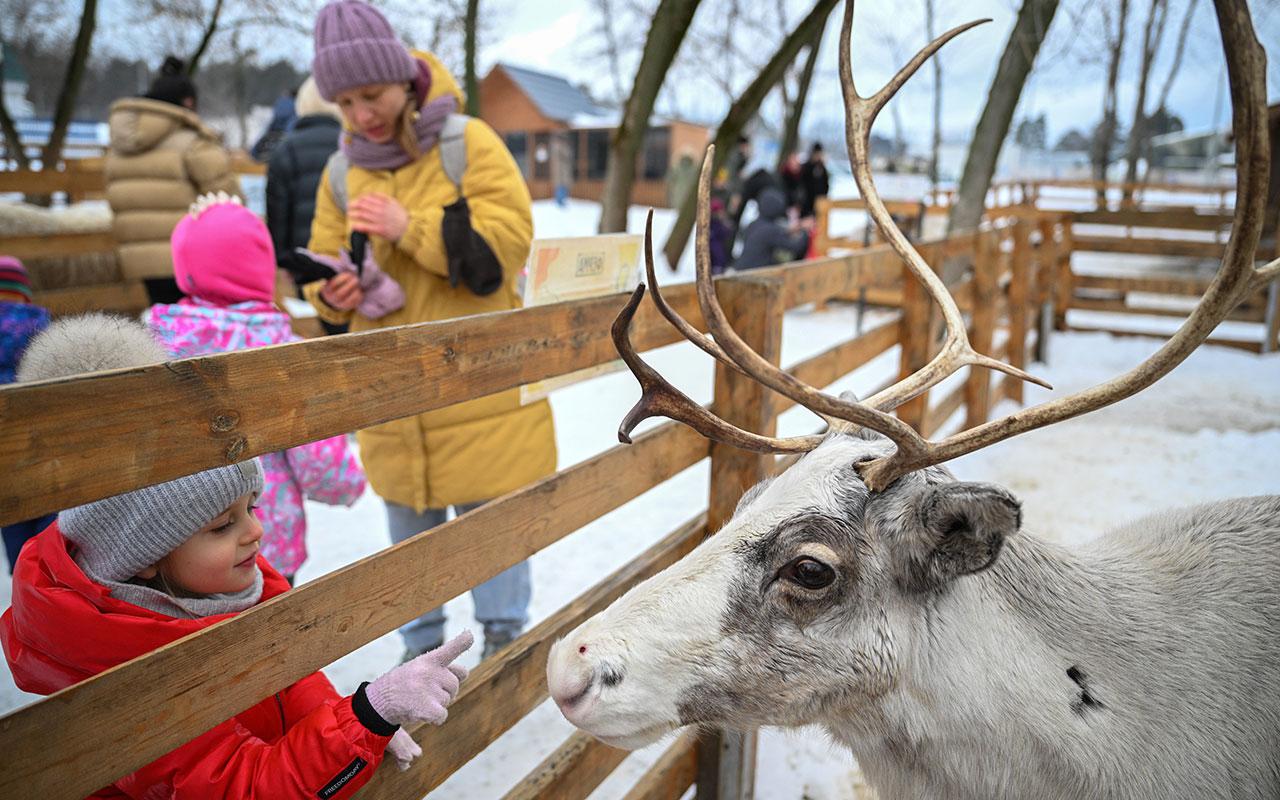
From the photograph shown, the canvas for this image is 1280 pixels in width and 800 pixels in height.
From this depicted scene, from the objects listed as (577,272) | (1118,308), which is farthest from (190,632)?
(1118,308)

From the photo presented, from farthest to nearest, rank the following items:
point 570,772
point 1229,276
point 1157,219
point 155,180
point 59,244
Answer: point 1157,219 → point 59,244 → point 155,180 → point 570,772 → point 1229,276

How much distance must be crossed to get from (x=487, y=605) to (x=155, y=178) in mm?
3586

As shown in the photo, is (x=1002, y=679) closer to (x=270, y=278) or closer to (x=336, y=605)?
(x=336, y=605)

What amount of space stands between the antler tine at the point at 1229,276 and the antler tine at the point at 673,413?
0.90 feet

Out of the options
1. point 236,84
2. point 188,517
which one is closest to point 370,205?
point 188,517

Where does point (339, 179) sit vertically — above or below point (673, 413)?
above

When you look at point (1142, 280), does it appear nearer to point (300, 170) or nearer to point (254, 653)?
point (300, 170)

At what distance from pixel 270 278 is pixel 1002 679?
2.32 metres

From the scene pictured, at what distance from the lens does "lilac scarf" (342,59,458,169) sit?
2.51 m

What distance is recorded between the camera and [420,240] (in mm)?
2406

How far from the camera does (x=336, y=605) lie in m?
1.32

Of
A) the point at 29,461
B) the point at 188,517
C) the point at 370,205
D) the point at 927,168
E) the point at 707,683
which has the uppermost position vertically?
the point at 927,168

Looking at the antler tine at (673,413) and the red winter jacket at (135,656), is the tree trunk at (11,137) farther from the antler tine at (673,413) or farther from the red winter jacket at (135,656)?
the antler tine at (673,413)

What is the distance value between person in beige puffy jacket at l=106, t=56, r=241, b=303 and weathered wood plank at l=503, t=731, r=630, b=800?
3.88 m
